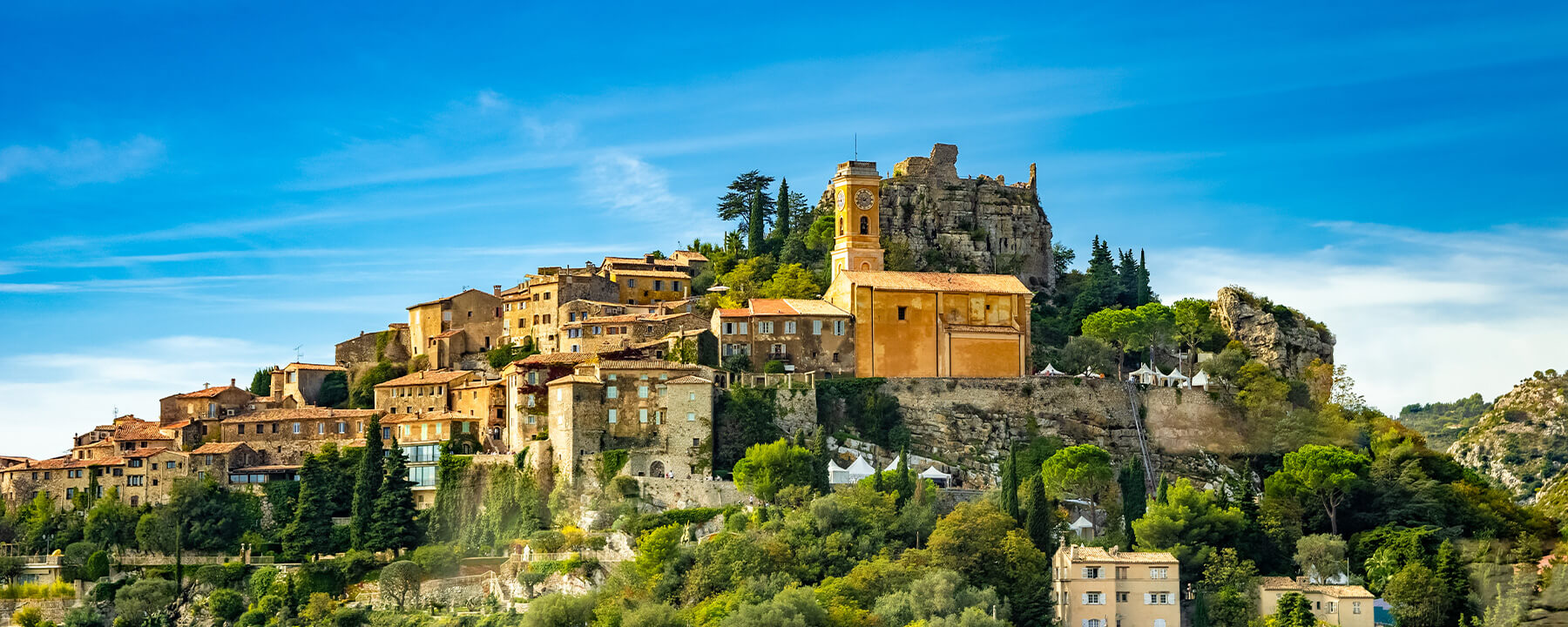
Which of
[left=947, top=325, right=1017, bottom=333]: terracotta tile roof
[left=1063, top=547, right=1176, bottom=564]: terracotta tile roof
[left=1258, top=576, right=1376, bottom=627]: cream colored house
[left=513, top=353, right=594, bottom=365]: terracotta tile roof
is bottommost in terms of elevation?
[left=1258, top=576, right=1376, bottom=627]: cream colored house

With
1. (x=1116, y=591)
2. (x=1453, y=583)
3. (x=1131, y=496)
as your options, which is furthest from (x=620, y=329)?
(x=1453, y=583)

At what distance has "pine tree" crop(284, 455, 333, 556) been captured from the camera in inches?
2849

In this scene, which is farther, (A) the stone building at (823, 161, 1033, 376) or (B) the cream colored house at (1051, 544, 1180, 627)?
(A) the stone building at (823, 161, 1033, 376)

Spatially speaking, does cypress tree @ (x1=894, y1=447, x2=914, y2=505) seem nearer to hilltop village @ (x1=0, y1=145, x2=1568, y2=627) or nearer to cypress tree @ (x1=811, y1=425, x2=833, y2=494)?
hilltop village @ (x1=0, y1=145, x2=1568, y2=627)

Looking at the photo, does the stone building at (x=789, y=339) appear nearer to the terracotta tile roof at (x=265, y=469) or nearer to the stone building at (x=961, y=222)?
the stone building at (x=961, y=222)

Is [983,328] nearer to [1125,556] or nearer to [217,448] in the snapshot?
[1125,556]

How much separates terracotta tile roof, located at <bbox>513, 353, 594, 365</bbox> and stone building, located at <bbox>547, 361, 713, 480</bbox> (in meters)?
2.88

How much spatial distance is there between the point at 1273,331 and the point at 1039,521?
24.7 m

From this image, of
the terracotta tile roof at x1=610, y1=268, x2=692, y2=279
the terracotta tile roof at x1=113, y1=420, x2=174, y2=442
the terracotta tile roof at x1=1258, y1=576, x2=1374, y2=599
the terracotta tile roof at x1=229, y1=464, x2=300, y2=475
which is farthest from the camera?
the terracotta tile roof at x1=610, y1=268, x2=692, y2=279

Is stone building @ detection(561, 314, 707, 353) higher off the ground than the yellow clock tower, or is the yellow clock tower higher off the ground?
the yellow clock tower

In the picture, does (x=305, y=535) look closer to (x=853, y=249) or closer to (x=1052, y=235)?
(x=853, y=249)

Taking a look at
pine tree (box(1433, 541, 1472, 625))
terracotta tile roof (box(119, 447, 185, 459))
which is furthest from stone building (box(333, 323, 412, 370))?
pine tree (box(1433, 541, 1472, 625))

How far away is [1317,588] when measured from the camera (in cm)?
6194

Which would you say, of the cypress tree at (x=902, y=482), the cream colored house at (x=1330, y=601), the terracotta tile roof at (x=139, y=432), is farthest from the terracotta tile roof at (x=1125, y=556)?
the terracotta tile roof at (x=139, y=432)
